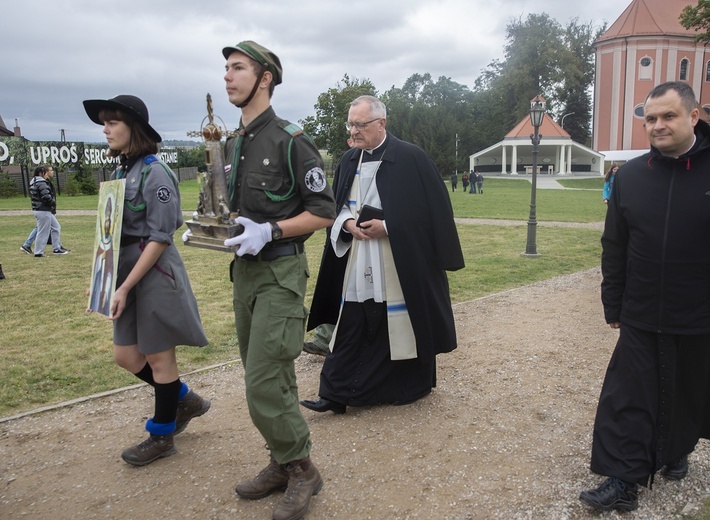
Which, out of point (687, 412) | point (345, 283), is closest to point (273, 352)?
point (345, 283)

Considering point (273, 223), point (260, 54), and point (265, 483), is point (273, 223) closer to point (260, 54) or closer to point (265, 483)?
point (260, 54)

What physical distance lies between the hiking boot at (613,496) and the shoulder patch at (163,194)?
2690mm

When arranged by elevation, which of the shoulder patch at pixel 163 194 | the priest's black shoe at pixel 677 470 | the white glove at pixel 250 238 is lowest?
the priest's black shoe at pixel 677 470

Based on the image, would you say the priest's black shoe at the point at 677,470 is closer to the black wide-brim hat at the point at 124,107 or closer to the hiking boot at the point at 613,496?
the hiking boot at the point at 613,496

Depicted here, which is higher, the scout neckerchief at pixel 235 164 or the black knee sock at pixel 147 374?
the scout neckerchief at pixel 235 164

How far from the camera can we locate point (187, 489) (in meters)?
3.36

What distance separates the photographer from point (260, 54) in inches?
114

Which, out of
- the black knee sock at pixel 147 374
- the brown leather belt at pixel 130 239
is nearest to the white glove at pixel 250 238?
the brown leather belt at pixel 130 239

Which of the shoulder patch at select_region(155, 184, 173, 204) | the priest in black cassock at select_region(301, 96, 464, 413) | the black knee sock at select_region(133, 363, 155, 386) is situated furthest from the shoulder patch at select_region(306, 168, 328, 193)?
the black knee sock at select_region(133, 363, 155, 386)

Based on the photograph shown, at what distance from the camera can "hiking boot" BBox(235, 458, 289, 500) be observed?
3.23 m

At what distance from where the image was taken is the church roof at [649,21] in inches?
2299

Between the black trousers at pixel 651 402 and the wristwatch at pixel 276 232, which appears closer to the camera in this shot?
the wristwatch at pixel 276 232

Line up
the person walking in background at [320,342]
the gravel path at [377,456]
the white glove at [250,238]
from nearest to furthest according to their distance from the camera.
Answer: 1. the white glove at [250,238]
2. the gravel path at [377,456]
3. the person walking in background at [320,342]

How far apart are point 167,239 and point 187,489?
136 centimetres
